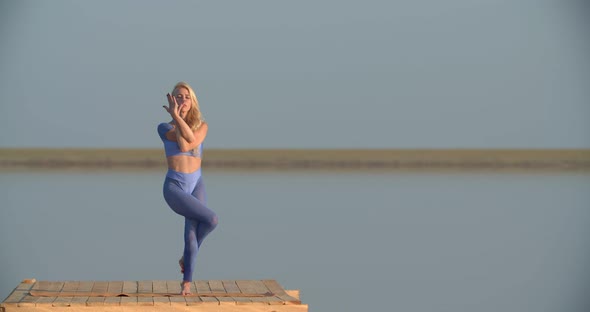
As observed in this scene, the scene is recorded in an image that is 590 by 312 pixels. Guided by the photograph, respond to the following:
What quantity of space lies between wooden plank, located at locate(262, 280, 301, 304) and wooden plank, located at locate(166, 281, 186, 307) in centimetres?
96

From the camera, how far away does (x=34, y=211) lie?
26.6 m

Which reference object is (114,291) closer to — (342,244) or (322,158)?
(342,244)

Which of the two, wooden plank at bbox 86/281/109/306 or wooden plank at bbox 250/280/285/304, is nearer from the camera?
wooden plank at bbox 86/281/109/306

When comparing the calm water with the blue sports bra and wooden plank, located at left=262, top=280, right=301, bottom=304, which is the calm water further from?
the blue sports bra

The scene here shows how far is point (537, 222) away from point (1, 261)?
1163 centimetres

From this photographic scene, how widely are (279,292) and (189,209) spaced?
4.13 feet

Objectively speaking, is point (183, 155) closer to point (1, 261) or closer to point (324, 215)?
point (1, 261)

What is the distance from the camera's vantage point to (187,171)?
12.9 meters

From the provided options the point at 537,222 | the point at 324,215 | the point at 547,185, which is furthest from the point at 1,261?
the point at 547,185

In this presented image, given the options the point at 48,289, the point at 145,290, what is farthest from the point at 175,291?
the point at 48,289

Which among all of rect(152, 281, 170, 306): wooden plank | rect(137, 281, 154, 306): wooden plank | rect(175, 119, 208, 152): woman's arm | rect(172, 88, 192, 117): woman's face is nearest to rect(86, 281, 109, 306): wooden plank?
rect(137, 281, 154, 306): wooden plank

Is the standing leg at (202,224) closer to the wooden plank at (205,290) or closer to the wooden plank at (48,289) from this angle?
the wooden plank at (205,290)

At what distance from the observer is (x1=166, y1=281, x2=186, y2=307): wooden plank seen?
12062mm

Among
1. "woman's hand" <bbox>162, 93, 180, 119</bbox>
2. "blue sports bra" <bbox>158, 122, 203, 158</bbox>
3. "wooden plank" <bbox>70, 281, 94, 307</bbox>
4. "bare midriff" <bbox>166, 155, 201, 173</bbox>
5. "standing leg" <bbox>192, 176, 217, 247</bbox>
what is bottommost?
"wooden plank" <bbox>70, 281, 94, 307</bbox>
